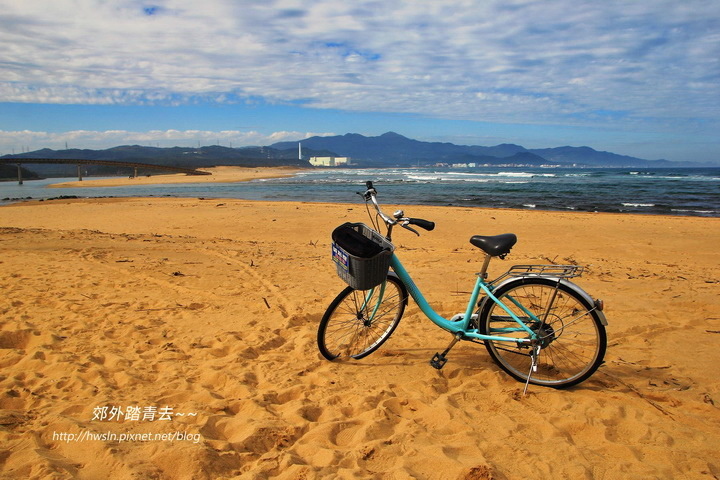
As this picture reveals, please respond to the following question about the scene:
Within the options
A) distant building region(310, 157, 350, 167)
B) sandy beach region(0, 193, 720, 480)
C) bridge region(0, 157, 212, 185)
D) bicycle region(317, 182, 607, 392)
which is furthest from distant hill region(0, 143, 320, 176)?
bicycle region(317, 182, 607, 392)

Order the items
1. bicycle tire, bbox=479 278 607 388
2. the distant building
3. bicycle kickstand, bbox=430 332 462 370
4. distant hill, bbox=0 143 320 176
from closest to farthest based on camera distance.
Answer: bicycle tire, bbox=479 278 607 388
bicycle kickstand, bbox=430 332 462 370
distant hill, bbox=0 143 320 176
the distant building

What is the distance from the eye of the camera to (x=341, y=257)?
10.9 ft

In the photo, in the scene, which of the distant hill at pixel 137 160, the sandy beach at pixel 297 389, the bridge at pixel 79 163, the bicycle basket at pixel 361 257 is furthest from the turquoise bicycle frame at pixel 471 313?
the distant hill at pixel 137 160

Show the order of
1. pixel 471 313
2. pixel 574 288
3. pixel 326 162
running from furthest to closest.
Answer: pixel 326 162
pixel 471 313
pixel 574 288

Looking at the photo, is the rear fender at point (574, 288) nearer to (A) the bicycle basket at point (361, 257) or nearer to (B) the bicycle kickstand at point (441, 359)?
(B) the bicycle kickstand at point (441, 359)

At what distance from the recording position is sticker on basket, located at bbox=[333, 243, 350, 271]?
3.25m

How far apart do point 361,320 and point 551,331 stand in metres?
1.51

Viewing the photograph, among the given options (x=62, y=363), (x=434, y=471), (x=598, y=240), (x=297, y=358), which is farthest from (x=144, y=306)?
(x=598, y=240)

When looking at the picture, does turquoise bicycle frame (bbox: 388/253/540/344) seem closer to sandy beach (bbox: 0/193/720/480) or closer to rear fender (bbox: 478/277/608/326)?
rear fender (bbox: 478/277/608/326)

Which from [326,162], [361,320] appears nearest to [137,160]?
[326,162]

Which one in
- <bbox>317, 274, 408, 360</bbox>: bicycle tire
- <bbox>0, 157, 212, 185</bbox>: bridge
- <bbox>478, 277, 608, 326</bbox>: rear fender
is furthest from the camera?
<bbox>0, 157, 212, 185</bbox>: bridge

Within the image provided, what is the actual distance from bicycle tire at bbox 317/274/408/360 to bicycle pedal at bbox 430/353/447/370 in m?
0.46

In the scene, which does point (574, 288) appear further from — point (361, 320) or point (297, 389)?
point (297, 389)

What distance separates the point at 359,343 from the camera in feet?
13.0
